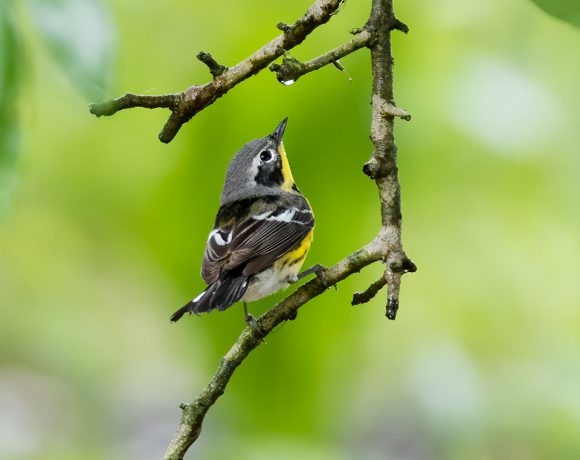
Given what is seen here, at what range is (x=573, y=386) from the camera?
1.81 m

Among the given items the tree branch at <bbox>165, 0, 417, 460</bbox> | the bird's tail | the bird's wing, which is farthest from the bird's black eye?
the tree branch at <bbox>165, 0, 417, 460</bbox>

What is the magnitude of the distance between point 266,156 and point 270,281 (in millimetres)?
599

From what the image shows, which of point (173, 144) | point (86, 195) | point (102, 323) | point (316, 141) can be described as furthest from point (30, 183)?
point (316, 141)

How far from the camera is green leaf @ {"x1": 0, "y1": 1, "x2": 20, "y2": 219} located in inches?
33.8

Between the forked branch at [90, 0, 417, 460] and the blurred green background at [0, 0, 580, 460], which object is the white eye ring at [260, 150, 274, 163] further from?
the forked branch at [90, 0, 417, 460]

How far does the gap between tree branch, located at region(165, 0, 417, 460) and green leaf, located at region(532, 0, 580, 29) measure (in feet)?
1.07

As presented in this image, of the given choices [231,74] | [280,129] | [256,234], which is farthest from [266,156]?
[231,74]

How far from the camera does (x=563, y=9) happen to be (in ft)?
2.43

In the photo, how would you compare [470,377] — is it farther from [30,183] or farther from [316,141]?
[30,183]

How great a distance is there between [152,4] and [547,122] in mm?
1006

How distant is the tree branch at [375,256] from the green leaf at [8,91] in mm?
325

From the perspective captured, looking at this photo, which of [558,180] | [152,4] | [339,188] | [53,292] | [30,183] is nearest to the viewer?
[339,188]

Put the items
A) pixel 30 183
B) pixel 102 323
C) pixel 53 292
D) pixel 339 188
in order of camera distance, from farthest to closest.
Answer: pixel 53 292
pixel 102 323
pixel 30 183
pixel 339 188

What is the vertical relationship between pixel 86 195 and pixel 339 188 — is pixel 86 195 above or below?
above
